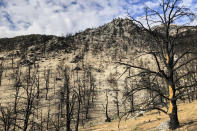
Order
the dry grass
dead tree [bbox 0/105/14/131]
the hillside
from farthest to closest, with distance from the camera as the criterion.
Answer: the hillside < dead tree [bbox 0/105/14/131] < the dry grass

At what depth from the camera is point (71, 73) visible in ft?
289

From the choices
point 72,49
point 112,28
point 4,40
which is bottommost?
point 72,49

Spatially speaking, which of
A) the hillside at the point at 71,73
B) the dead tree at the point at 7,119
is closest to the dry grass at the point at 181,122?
the dead tree at the point at 7,119

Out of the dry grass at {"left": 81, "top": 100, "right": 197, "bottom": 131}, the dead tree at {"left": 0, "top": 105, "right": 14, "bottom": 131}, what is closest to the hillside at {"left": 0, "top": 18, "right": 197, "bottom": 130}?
the dead tree at {"left": 0, "top": 105, "right": 14, "bottom": 131}

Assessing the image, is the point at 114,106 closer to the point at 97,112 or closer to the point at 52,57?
the point at 97,112

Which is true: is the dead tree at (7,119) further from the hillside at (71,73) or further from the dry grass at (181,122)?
the hillside at (71,73)

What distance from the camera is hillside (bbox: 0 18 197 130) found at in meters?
57.8

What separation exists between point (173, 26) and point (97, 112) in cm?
5457

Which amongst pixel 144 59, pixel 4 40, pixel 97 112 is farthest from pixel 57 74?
pixel 4 40

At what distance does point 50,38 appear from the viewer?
5536 inches

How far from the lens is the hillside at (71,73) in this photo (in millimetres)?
57750

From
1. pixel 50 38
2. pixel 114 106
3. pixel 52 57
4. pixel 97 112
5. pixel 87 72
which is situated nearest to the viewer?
pixel 97 112

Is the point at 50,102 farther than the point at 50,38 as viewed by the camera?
No

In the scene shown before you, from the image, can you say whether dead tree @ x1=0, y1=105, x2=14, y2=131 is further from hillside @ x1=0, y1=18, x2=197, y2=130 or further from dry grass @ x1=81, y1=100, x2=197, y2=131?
hillside @ x1=0, y1=18, x2=197, y2=130
